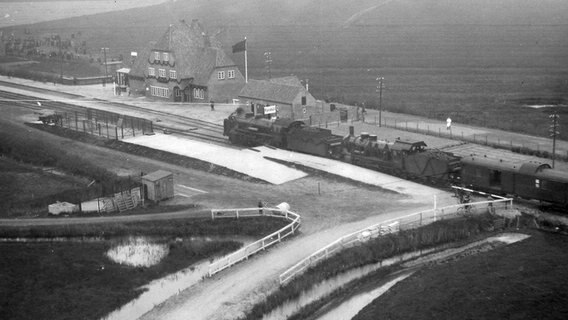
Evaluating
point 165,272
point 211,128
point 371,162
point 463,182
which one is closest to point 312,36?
point 211,128

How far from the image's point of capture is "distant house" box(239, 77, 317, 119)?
7550 cm

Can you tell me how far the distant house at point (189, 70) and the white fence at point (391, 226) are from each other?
151 feet

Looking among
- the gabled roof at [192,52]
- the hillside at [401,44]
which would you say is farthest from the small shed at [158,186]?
the gabled roof at [192,52]

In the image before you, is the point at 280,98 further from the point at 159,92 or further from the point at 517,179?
the point at 517,179

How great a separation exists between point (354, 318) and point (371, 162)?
24419 mm

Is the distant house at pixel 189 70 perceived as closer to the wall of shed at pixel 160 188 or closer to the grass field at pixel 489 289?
the wall of shed at pixel 160 188

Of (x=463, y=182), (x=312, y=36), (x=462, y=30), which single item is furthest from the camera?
(x=312, y=36)

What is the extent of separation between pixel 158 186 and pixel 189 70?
4080 centimetres

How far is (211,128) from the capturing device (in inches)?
2852

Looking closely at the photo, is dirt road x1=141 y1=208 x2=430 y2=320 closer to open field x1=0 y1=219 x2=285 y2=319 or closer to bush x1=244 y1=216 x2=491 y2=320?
bush x1=244 y1=216 x2=491 y2=320

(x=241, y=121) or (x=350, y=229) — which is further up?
(x=241, y=121)

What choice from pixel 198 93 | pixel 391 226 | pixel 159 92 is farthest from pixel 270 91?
pixel 391 226

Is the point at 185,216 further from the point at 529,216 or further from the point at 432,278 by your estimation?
the point at 529,216

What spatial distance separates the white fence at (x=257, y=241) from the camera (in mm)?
37062
